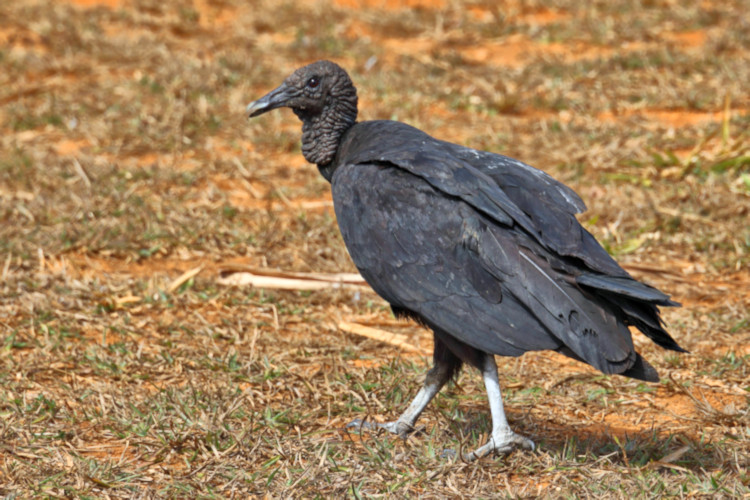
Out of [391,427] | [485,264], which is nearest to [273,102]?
[485,264]

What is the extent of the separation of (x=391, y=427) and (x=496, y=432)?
0.47 m

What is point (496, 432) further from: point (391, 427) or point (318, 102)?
point (318, 102)

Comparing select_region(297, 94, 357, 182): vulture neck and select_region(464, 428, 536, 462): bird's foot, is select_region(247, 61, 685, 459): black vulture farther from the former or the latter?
select_region(297, 94, 357, 182): vulture neck

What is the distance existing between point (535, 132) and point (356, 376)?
141 inches

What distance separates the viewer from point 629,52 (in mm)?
8500

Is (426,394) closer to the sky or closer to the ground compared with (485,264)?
closer to the ground

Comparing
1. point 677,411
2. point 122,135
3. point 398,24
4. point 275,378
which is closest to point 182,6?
point 398,24

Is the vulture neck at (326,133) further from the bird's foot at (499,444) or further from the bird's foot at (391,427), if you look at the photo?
the bird's foot at (499,444)

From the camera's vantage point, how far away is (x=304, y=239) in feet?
18.6

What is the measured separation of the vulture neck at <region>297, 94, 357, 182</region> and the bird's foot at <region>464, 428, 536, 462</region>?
4.52ft

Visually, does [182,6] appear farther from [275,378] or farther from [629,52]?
[275,378]

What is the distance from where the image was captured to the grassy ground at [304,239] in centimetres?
343

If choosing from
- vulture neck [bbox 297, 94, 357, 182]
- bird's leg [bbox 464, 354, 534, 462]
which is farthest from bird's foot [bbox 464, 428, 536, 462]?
vulture neck [bbox 297, 94, 357, 182]

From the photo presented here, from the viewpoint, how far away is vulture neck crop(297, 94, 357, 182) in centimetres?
405
